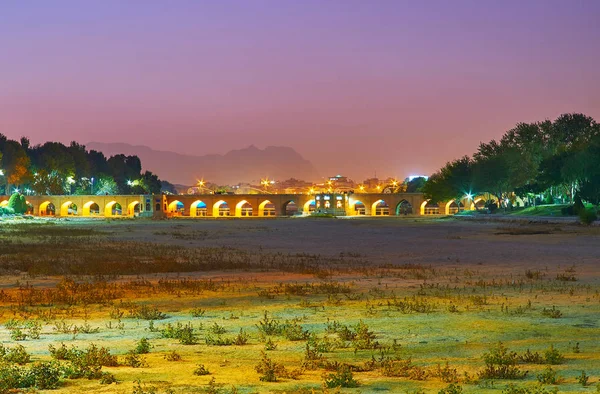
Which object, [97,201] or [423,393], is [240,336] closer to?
[423,393]

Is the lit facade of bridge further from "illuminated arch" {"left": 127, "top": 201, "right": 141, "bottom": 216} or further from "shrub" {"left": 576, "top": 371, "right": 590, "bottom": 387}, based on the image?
"shrub" {"left": 576, "top": 371, "right": 590, "bottom": 387}

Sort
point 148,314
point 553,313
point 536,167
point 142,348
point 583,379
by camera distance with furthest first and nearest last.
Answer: point 536,167 → point 148,314 → point 553,313 → point 142,348 → point 583,379

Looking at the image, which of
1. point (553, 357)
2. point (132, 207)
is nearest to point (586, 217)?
point (553, 357)

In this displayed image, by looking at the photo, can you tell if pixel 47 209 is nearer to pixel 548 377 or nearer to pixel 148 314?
pixel 148 314

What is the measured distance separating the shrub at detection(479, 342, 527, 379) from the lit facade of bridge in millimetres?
121325

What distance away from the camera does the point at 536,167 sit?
91.9 metres

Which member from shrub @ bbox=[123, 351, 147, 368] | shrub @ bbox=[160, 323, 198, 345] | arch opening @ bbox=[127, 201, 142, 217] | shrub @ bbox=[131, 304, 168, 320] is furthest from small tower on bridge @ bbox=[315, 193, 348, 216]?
shrub @ bbox=[123, 351, 147, 368]

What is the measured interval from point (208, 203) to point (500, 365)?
5299 inches

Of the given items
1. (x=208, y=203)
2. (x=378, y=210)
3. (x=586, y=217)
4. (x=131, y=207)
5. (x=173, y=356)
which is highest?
(x=208, y=203)

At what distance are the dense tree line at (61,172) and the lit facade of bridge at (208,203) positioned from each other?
4.67 m

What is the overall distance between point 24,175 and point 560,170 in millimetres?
82333

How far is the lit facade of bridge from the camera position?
13212 cm

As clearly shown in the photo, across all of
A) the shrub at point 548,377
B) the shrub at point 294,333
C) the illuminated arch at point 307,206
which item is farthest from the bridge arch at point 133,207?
the shrub at point 548,377

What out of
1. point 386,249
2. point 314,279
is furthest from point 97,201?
point 314,279
